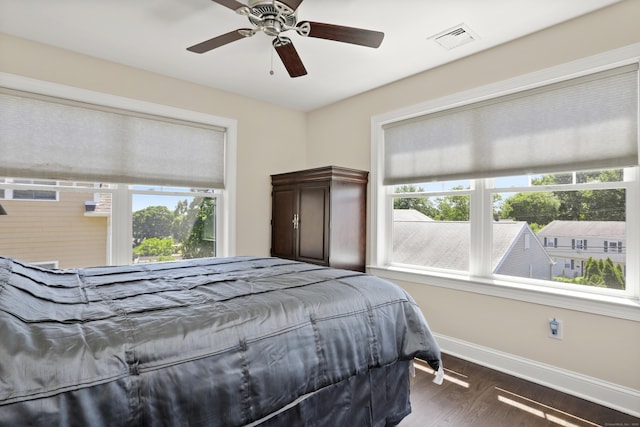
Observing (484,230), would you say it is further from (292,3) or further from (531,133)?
(292,3)

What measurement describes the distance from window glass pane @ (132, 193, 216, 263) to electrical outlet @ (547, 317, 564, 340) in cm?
320

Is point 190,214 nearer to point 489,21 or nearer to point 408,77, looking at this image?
point 408,77

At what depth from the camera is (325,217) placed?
134 inches

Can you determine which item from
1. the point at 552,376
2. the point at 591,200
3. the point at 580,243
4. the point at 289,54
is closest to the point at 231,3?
the point at 289,54

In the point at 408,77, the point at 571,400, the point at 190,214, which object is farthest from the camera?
the point at 190,214

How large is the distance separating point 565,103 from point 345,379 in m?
2.45

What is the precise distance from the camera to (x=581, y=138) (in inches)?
92.6

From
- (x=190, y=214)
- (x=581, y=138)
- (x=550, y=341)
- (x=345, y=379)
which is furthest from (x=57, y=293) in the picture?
(x=581, y=138)

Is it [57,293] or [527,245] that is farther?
[527,245]

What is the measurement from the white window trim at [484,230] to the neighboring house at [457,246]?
9 centimetres

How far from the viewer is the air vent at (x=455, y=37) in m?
2.49

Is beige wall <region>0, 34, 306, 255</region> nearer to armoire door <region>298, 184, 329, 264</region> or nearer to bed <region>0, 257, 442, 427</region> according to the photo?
armoire door <region>298, 184, 329, 264</region>

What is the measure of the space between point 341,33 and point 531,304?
A: 92.6 inches

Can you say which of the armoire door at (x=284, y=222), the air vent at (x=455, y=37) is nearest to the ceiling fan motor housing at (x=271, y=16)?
the air vent at (x=455, y=37)
